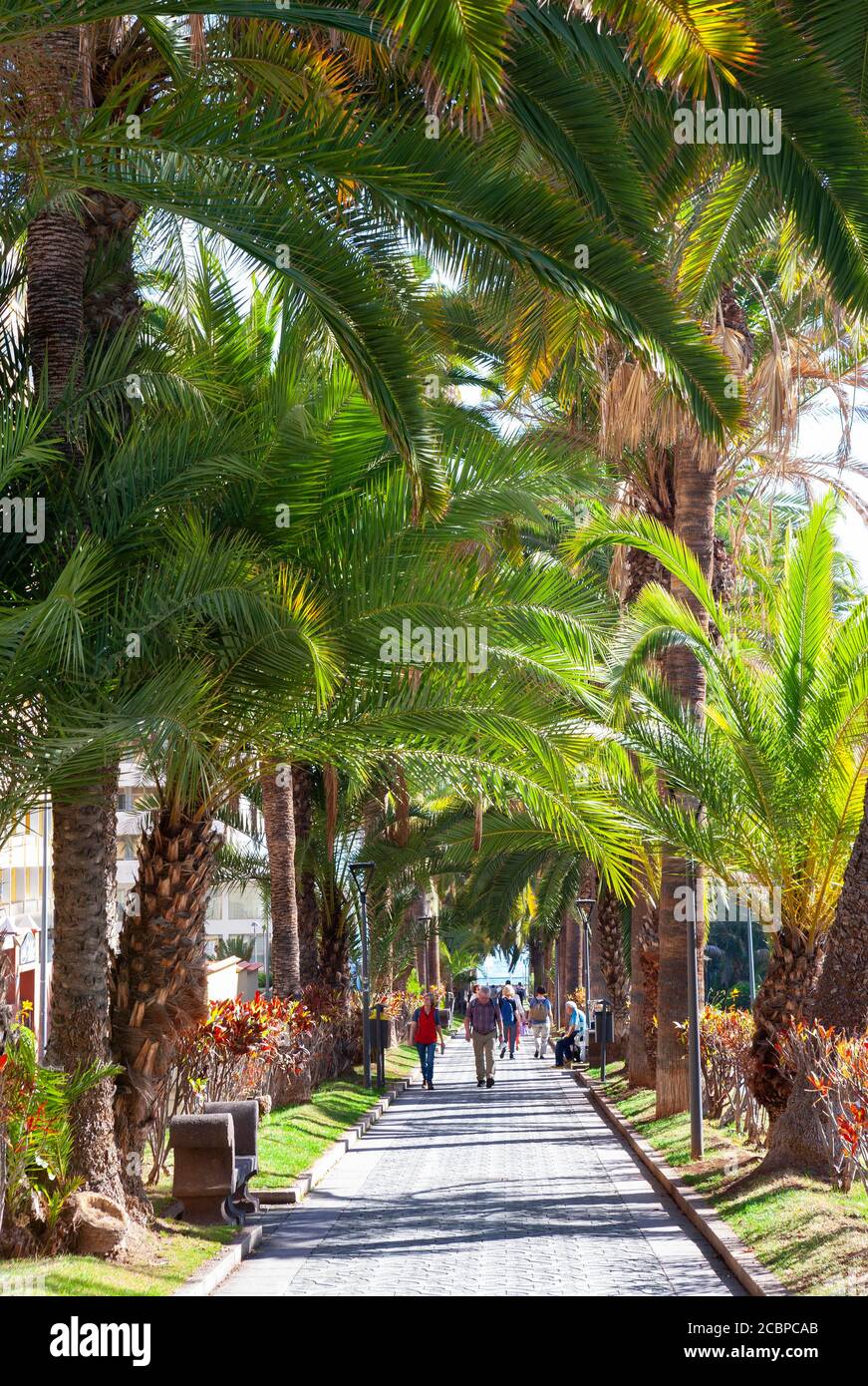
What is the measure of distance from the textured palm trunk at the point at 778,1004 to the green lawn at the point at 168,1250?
13.2ft

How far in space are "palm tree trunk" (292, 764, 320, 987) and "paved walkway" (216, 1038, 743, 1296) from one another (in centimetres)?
575

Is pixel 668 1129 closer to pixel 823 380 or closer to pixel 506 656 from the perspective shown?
pixel 506 656

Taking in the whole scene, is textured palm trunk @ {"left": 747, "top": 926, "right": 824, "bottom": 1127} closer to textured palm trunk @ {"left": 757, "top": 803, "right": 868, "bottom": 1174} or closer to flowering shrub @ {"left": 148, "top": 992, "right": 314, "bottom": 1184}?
textured palm trunk @ {"left": 757, "top": 803, "right": 868, "bottom": 1174}

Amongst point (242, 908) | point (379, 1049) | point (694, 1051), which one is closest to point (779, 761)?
point (694, 1051)

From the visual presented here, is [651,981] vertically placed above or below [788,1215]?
above

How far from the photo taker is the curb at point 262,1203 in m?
7.93

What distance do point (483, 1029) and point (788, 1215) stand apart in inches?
651

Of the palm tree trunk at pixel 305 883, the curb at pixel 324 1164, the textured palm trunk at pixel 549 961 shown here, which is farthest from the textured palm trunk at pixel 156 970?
the textured palm trunk at pixel 549 961

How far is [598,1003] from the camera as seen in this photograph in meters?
27.2

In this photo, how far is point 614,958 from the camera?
91.2ft

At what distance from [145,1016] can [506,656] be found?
351 centimetres

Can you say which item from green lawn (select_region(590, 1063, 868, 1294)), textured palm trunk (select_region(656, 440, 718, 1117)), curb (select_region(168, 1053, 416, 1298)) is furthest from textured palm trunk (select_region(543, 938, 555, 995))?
green lawn (select_region(590, 1063, 868, 1294))

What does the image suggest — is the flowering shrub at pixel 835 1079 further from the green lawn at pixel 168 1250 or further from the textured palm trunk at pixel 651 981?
the textured palm trunk at pixel 651 981

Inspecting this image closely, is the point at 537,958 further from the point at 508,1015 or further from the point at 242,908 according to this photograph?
the point at 508,1015
